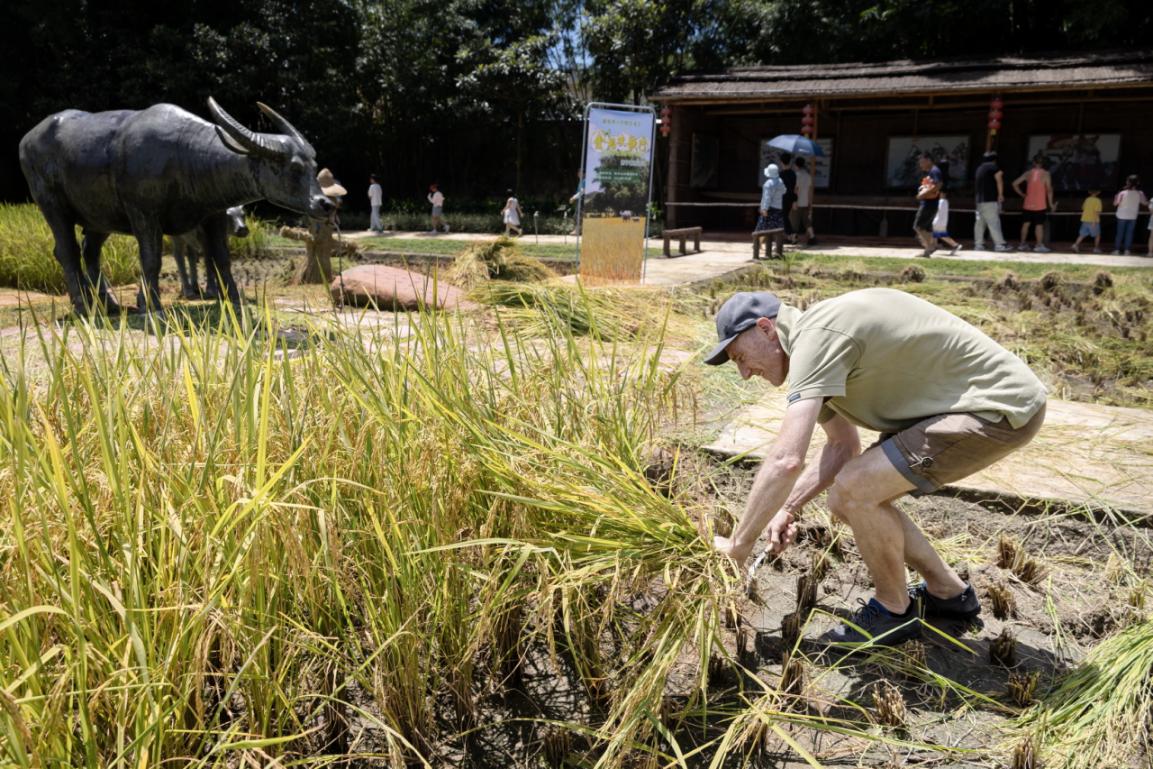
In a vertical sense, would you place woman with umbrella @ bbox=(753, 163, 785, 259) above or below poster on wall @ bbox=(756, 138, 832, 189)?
below

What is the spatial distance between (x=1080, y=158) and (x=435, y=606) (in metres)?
16.5

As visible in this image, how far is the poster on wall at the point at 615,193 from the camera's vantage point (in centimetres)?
857

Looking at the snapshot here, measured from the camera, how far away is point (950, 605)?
2.74 meters

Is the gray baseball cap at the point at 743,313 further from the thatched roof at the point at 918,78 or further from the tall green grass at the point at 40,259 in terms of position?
the thatched roof at the point at 918,78

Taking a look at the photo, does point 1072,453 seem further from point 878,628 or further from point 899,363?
point 899,363

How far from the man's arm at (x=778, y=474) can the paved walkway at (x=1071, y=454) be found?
118 cm

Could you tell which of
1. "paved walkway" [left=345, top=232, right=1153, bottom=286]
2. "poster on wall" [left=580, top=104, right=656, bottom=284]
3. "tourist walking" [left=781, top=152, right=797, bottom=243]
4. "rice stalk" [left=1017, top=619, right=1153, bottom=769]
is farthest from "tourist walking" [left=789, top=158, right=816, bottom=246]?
"rice stalk" [left=1017, top=619, right=1153, bottom=769]

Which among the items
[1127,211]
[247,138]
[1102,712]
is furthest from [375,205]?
[1102,712]

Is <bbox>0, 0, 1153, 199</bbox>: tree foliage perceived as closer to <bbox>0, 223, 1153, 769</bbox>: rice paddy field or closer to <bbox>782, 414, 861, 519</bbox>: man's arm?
<bbox>782, 414, 861, 519</bbox>: man's arm

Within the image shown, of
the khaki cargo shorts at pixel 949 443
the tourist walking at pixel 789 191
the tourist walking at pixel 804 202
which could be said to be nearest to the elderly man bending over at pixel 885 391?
the khaki cargo shorts at pixel 949 443

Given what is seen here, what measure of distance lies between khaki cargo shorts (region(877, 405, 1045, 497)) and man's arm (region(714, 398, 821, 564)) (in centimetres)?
36

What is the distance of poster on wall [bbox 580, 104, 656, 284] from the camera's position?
857 cm

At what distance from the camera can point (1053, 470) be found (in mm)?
3574

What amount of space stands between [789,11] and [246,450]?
761 inches
